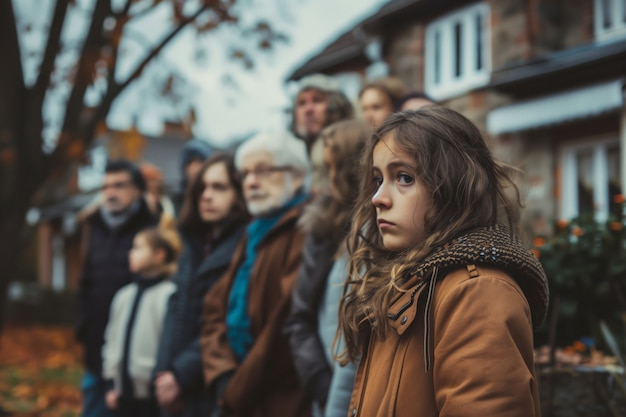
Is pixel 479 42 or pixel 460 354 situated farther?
pixel 479 42

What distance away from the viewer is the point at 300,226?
136 inches

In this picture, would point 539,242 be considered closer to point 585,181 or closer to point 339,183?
point 339,183

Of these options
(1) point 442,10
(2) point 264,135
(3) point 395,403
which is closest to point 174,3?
(2) point 264,135

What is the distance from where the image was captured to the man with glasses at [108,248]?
5191 mm

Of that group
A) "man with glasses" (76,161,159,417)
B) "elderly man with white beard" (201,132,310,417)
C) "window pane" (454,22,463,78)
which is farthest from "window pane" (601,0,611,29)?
"elderly man with white beard" (201,132,310,417)

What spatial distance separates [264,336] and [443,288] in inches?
68.2

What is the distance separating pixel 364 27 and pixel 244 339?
35.6 feet

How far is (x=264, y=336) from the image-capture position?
3.33 m

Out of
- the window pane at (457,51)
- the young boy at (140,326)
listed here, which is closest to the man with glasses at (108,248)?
the young boy at (140,326)

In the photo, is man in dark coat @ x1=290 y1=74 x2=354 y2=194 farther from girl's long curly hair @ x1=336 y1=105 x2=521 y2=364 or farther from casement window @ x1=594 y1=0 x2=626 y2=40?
casement window @ x1=594 y1=0 x2=626 y2=40

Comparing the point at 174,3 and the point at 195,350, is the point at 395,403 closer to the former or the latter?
the point at 195,350

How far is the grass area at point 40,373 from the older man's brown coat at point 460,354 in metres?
6.80

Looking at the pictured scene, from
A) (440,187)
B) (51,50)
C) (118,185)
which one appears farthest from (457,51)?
(440,187)

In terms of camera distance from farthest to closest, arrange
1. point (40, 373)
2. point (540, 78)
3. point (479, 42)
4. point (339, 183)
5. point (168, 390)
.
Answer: point (479, 42) < point (40, 373) < point (540, 78) < point (168, 390) < point (339, 183)
